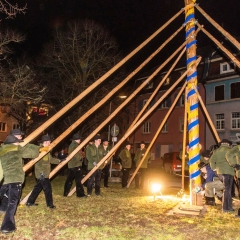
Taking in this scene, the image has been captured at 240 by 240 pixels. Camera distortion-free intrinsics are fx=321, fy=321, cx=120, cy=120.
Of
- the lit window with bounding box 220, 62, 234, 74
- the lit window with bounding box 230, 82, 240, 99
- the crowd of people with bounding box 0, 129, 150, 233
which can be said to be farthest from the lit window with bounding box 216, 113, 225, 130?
the crowd of people with bounding box 0, 129, 150, 233

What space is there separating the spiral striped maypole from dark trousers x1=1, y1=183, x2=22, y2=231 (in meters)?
4.41

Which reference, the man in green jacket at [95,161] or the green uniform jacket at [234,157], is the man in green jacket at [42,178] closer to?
the man in green jacket at [95,161]

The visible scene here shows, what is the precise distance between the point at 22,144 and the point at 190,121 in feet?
14.1

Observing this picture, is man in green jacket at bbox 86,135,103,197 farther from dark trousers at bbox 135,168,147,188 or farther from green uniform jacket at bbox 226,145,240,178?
green uniform jacket at bbox 226,145,240,178

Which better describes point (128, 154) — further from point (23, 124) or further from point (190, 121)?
point (23, 124)

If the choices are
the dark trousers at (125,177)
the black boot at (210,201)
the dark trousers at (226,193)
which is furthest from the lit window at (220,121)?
the dark trousers at (226,193)

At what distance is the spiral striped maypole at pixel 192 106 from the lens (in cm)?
835

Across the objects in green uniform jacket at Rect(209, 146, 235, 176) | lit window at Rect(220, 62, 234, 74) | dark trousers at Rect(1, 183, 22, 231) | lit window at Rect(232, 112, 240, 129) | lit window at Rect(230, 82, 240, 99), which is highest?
lit window at Rect(220, 62, 234, 74)

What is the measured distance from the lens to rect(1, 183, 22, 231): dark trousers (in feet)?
19.2

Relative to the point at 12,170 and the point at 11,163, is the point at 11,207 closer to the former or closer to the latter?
the point at 12,170

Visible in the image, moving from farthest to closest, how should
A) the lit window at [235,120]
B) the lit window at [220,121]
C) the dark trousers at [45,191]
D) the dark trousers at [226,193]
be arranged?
the lit window at [220,121] < the lit window at [235,120] < the dark trousers at [45,191] < the dark trousers at [226,193]

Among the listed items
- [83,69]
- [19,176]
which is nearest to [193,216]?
[19,176]

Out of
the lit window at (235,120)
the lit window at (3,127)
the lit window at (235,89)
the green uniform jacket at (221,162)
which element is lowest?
the green uniform jacket at (221,162)

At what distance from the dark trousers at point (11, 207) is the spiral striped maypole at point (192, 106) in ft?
14.5
